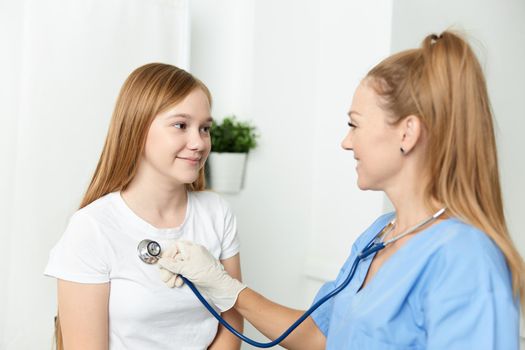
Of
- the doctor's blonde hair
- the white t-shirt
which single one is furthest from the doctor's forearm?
the doctor's blonde hair

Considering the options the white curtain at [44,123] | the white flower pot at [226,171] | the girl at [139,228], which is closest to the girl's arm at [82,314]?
the girl at [139,228]

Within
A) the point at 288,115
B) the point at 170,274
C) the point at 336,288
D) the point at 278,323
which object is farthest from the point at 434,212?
the point at 288,115

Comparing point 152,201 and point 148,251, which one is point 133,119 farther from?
point 148,251

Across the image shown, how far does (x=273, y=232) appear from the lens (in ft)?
7.90

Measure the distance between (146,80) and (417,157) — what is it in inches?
26.7

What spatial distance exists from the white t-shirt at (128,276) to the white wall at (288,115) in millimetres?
890

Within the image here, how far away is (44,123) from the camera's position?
1725 mm

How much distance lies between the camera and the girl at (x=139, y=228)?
1.33 metres

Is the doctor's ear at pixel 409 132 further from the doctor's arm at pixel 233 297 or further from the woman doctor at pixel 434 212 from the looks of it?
the doctor's arm at pixel 233 297

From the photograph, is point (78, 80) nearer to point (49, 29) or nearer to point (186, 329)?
point (49, 29)

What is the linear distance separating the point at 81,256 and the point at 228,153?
0.96 metres

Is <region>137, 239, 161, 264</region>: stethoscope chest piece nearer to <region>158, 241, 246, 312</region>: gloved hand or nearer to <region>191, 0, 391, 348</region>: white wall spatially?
<region>158, 241, 246, 312</region>: gloved hand

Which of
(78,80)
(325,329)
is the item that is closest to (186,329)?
(325,329)

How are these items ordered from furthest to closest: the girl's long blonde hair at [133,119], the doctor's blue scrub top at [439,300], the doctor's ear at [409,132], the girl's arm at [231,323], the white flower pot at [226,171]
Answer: the white flower pot at [226,171], the girl's arm at [231,323], the girl's long blonde hair at [133,119], the doctor's ear at [409,132], the doctor's blue scrub top at [439,300]
